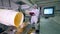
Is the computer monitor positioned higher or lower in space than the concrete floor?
higher

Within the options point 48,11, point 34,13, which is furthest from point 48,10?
point 34,13

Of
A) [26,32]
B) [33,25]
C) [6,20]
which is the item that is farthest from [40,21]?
[6,20]

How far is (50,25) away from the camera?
963 mm

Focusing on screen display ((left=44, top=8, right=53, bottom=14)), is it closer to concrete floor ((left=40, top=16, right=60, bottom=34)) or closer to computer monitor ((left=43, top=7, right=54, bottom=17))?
computer monitor ((left=43, top=7, right=54, bottom=17))

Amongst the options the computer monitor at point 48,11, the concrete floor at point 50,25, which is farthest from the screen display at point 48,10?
the concrete floor at point 50,25

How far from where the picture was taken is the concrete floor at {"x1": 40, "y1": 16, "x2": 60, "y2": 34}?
947mm

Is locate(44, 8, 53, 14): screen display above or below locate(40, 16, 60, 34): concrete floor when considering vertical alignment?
above

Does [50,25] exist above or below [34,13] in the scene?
below

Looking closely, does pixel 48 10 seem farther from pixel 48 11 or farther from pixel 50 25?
pixel 50 25

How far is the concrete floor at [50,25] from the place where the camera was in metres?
0.95

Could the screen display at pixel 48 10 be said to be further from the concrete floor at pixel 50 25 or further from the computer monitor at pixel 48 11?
the concrete floor at pixel 50 25

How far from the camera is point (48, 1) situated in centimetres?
94

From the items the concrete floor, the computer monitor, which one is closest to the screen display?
the computer monitor

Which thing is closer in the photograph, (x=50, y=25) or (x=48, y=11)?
(x=48, y=11)
